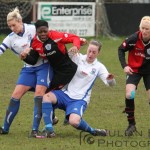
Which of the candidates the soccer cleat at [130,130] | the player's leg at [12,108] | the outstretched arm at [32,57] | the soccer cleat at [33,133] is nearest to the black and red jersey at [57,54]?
the outstretched arm at [32,57]

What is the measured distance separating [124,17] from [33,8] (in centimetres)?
401

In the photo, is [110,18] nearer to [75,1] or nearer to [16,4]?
[75,1]

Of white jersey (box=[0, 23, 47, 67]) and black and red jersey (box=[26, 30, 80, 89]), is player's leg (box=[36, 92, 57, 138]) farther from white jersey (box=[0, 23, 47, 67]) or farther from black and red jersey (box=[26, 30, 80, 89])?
white jersey (box=[0, 23, 47, 67])

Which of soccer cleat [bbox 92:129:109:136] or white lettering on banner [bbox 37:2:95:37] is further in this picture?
white lettering on banner [bbox 37:2:95:37]

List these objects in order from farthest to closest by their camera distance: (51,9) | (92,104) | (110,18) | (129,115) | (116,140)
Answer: (110,18) → (51,9) → (92,104) → (129,115) → (116,140)

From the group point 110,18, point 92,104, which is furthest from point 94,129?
point 110,18

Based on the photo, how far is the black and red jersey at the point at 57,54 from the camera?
8.70m

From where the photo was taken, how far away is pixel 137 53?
9.14 metres

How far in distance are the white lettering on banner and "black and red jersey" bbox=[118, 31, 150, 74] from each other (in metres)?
15.8

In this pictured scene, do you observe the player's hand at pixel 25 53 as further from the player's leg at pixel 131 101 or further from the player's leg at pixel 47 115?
the player's leg at pixel 131 101

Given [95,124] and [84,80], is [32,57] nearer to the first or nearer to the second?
[84,80]

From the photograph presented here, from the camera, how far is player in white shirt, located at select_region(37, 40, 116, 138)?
8672 millimetres

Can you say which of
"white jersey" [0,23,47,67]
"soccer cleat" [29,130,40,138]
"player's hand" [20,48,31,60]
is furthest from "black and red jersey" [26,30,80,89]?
"soccer cleat" [29,130,40,138]

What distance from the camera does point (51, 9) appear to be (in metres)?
25.0
